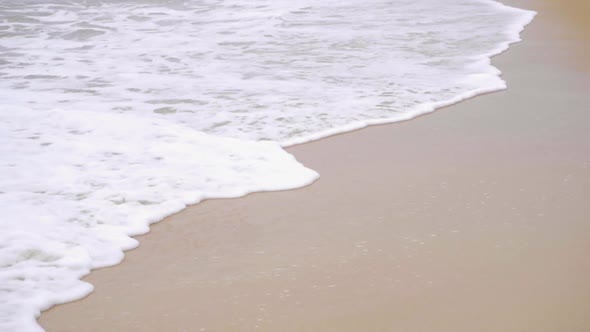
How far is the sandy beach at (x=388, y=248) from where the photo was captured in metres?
2.67

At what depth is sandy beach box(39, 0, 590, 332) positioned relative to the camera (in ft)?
8.77

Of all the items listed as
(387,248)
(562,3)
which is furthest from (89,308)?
(562,3)

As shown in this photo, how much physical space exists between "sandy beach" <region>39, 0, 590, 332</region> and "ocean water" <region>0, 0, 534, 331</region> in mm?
175

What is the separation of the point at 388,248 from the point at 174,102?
2.71 m

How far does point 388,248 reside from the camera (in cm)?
316

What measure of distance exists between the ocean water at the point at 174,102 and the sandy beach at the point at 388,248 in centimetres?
18

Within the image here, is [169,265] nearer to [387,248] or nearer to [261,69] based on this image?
[387,248]

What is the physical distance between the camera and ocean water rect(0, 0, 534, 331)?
3.42 m

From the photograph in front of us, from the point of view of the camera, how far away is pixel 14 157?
432 centimetres

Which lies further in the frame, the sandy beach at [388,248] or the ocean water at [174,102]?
the ocean water at [174,102]

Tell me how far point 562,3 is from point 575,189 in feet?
22.7

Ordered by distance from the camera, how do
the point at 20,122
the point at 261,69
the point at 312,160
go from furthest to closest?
1. the point at 261,69
2. the point at 20,122
3. the point at 312,160

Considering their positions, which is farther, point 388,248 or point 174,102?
point 174,102

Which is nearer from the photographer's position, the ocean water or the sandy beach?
the sandy beach
